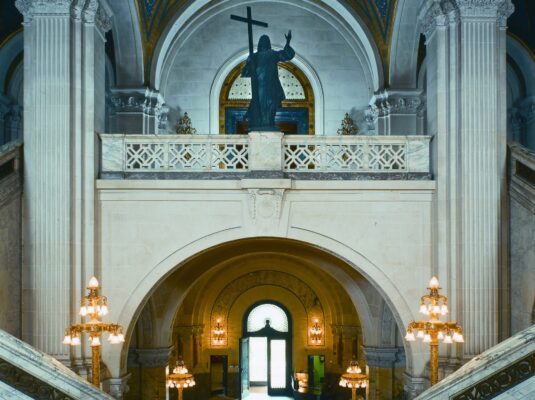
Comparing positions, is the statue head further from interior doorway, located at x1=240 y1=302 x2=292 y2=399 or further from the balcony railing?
interior doorway, located at x1=240 y1=302 x2=292 y2=399

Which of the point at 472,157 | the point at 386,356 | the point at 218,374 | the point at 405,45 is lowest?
the point at 218,374

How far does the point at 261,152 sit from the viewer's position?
Result: 11992 millimetres

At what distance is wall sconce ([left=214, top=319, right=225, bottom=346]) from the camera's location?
2284cm

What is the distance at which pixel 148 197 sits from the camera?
12.0 meters

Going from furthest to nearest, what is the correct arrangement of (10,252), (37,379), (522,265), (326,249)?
(326,249)
(522,265)
(10,252)
(37,379)

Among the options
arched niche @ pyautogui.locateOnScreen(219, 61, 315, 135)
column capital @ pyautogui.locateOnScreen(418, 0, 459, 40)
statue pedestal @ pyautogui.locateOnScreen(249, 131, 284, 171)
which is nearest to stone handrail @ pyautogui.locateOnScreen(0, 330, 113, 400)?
statue pedestal @ pyautogui.locateOnScreen(249, 131, 284, 171)

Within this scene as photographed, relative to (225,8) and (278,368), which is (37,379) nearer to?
(225,8)

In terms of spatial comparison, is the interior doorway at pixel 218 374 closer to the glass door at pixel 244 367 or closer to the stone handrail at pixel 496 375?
the glass door at pixel 244 367

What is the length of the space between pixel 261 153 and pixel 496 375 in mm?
6211

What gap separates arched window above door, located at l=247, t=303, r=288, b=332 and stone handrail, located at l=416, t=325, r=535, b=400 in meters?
16.7

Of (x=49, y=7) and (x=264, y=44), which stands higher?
(x=49, y=7)

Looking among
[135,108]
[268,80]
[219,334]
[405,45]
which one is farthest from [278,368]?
[268,80]

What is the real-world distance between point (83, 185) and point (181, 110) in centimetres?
691

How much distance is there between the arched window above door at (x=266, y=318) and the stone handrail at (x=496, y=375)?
54.9ft
